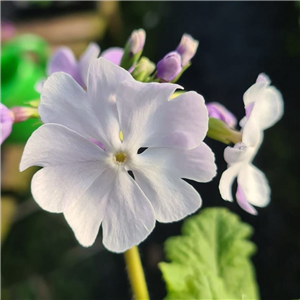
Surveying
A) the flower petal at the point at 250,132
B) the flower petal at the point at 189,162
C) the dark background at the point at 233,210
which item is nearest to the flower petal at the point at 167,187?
the flower petal at the point at 189,162

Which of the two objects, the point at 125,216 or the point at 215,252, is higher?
the point at 125,216

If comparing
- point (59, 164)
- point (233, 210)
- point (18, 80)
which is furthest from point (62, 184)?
point (233, 210)

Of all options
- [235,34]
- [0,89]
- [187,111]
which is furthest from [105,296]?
[187,111]

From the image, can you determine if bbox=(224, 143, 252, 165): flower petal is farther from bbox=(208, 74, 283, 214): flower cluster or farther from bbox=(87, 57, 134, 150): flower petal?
bbox=(87, 57, 134, 150): flower petal

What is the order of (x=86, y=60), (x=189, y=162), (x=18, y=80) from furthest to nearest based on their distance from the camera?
(x=18, y=80)
(x=86, y=60)
(x=189, y=162)

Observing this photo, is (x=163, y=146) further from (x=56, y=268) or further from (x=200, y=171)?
(x=56, y=268)

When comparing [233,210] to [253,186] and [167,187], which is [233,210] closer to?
[253,186]

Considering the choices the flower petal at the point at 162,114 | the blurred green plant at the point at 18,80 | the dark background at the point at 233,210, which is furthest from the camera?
the dark background at the point at 233,210

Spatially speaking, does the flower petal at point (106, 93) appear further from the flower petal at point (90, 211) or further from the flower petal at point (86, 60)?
the flower petal at point (86, 60)
